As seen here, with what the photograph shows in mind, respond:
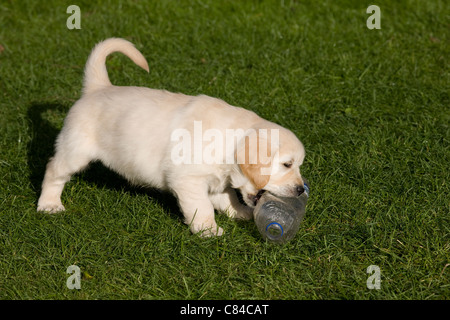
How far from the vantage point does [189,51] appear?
604 centimetres

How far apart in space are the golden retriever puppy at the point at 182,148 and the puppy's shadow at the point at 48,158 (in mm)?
282

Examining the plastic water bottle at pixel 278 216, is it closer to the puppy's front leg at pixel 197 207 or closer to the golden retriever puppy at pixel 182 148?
the golden retriever puppy at pixel 182 148

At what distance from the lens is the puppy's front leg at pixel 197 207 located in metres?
3.43

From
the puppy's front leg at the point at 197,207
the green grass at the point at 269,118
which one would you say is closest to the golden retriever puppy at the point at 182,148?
the puppy's front leg at the point at 197,207

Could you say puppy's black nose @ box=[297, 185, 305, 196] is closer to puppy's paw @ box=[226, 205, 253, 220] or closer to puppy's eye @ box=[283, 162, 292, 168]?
puppy's eye @ box=[283, 162, 292, 168]

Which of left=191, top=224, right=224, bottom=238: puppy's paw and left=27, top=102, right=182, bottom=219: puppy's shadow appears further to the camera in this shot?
left=27, top=102, right=182, bottom=219: puppy's shadow

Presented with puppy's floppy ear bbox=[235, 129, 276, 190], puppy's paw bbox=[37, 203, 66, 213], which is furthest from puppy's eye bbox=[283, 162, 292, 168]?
puppy's paw bbox=[37, 203, 66, 213]

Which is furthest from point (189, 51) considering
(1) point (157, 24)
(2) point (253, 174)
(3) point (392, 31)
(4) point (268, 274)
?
(4) point (268, 274)

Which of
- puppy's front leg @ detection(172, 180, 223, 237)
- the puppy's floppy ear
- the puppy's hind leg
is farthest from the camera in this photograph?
the puppy's hind leg

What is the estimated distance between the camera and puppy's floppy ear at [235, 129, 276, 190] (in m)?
3.28

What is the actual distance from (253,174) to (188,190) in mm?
413

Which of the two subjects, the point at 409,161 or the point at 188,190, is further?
the point at 409,161

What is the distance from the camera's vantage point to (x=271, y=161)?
10.8 ft
